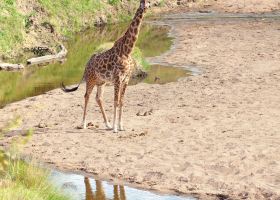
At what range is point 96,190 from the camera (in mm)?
12547

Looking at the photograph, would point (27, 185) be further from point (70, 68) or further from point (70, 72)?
point (70, 68)

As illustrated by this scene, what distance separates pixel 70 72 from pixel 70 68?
1.04 meters

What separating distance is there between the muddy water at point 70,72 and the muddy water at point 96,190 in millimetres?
8442

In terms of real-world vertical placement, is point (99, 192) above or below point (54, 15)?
below

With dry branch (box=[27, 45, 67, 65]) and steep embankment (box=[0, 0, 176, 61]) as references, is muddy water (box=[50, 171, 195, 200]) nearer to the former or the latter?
dry branch (box=[27, 45, 67, 65])

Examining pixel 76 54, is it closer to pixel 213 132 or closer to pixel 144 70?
pixel 144 70

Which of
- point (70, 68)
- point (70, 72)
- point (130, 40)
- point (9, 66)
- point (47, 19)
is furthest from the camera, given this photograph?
point (47, 19)

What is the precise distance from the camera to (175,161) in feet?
45.5

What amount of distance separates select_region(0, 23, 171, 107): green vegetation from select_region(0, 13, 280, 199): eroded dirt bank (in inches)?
69.9

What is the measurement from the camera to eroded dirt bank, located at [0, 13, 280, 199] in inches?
509

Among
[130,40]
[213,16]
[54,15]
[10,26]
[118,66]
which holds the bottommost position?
[213,16]

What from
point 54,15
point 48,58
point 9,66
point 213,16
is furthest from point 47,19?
point 213,16

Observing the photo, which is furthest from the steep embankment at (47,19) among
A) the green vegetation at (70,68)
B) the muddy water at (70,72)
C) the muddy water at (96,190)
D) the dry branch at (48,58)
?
the muddy water at (96,190)

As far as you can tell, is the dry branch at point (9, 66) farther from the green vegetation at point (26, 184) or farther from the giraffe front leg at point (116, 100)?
the green vegetation at point (26, 184)
